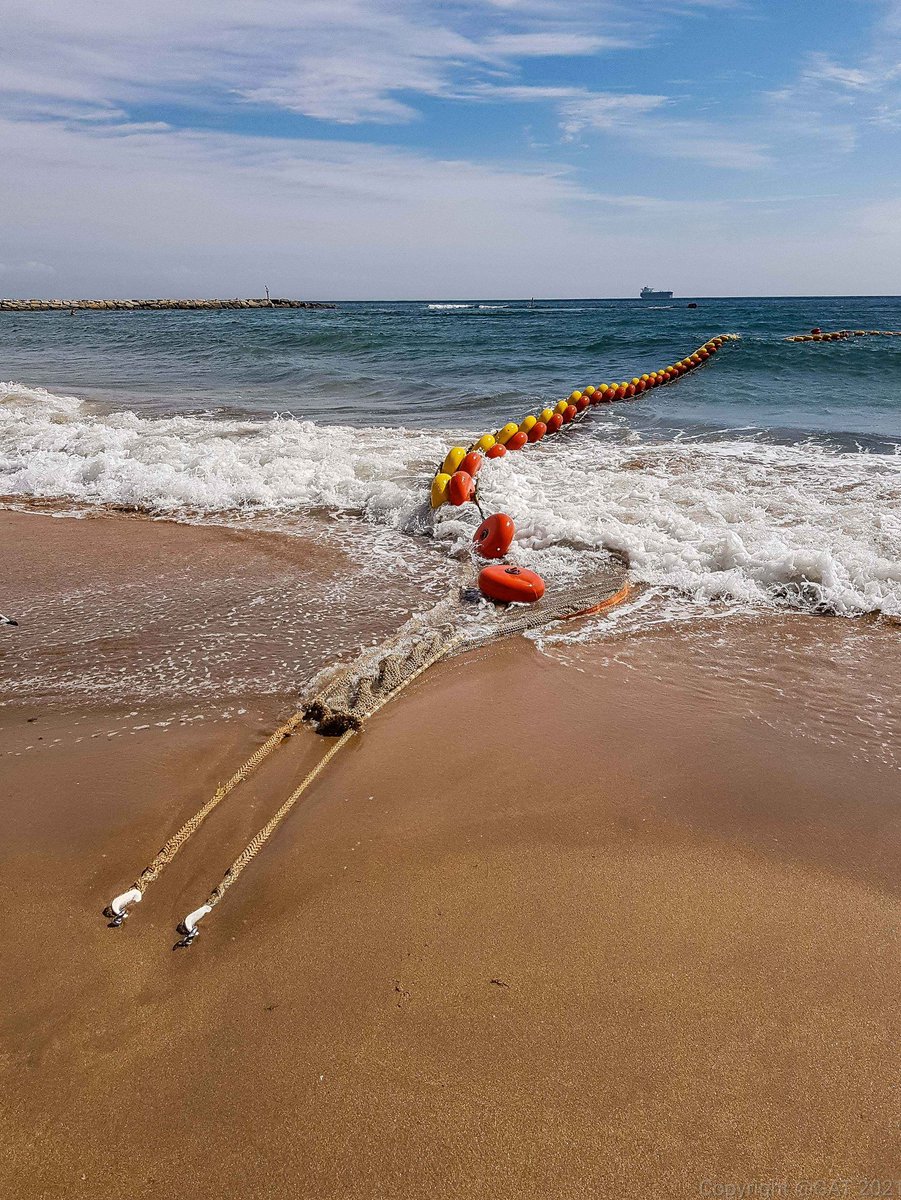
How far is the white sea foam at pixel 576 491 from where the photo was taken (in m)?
5.13

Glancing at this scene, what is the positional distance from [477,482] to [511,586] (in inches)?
102

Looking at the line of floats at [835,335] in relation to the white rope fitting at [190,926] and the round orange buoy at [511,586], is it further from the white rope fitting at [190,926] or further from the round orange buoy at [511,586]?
the white rope fitting at [190,926]

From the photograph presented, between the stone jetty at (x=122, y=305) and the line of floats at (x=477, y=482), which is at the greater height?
the stone jetty at (x=122, y=305)

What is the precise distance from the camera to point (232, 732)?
336 cm

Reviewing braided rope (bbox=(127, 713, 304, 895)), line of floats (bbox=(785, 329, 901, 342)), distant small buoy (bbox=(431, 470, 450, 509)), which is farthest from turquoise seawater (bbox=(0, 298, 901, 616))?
line of floats (bbox=(785, 329, 901, 342))

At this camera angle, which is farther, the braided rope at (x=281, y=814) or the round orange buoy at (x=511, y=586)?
the round orange buoy at (x=511, y=586)

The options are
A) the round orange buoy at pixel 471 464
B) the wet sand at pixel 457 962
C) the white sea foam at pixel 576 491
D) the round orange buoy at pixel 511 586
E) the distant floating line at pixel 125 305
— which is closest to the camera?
the wet sand at pixel 457 962

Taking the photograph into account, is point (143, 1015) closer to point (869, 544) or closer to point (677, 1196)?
point (677, 1196)

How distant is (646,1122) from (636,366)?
20335mm

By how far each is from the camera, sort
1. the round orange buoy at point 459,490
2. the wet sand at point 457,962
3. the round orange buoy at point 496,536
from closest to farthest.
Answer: the wet sand at point 457,962 → the round orange buoy at point 496,536 → the round orange buoy at point 459,490

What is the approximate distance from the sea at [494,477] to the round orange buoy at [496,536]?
16cm

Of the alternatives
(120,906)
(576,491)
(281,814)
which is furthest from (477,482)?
(120,906)

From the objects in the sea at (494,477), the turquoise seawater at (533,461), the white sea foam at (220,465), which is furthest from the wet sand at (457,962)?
the white sea foam at (220,465)

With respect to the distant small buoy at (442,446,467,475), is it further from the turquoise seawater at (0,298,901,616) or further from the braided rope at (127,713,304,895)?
the braided rope at (127,713,304,895)
